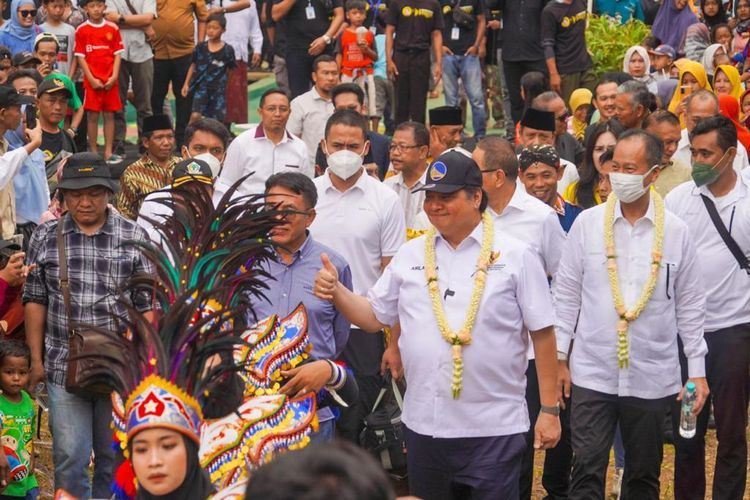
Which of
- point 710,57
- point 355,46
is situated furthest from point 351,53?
point 710,57

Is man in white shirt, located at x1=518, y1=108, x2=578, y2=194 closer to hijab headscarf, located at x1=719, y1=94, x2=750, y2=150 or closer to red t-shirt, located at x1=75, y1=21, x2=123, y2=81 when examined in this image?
hijab headscarf, located at x1=719, y1=94, x2=750, y2=150

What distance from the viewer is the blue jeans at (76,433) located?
24.0 ft

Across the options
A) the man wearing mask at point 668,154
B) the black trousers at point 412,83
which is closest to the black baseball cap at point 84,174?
the man wearing mask at point 668,154

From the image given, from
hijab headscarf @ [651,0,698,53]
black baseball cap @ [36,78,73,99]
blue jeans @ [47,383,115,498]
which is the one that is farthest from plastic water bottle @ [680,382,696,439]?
hijab headscarf @ [651,0,698,53]

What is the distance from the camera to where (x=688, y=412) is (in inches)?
274

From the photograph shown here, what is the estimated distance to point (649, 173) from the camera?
7.03 meters

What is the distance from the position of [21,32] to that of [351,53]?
3775mm

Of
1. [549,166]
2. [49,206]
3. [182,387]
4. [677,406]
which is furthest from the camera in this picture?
[49,206]

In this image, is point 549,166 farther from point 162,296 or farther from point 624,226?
point 162,296

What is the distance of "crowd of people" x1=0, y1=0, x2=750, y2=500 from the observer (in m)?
5.24

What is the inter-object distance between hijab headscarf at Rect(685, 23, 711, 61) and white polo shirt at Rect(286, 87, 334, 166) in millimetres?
6737

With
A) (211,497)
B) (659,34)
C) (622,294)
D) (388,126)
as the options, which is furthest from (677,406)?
(659,34)

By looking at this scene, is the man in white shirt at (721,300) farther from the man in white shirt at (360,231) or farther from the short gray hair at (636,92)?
the short gray hair at (636,92)

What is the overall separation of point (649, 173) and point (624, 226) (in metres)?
0.31
